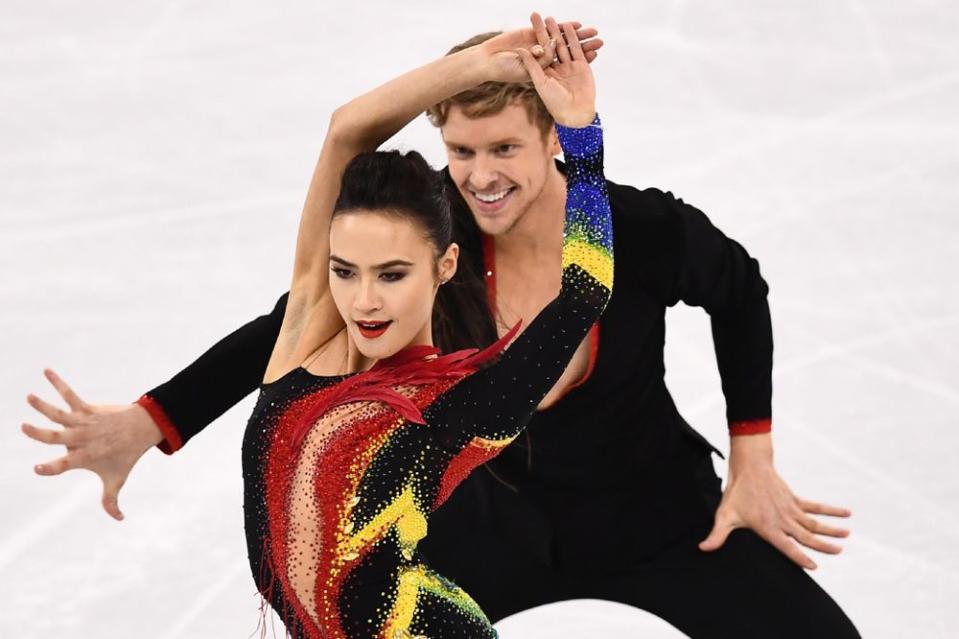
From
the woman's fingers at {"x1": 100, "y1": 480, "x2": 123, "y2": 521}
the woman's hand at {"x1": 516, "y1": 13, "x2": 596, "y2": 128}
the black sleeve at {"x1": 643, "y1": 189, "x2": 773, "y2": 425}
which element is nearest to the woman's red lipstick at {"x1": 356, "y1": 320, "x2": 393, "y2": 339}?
the woman's hand at {"x1": 516, "y1": 13, "x2": 596, "y2": 128}

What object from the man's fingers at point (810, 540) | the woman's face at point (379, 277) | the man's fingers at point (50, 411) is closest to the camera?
the woman's face at point (379, 277)

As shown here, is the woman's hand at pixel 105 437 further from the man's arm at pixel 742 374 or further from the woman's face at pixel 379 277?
the man's arm at pixel 742 374

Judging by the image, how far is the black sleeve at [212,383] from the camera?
11.1 feet

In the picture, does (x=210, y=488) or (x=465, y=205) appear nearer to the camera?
(x=465, y=205)

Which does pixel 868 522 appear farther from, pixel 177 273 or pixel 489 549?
pixel 177 273

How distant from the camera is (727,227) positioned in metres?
5.95

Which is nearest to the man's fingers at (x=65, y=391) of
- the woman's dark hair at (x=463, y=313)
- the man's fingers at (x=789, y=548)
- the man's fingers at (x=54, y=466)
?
the man's fingers at (x=54, y=466)

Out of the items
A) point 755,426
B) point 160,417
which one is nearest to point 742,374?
point 755,426

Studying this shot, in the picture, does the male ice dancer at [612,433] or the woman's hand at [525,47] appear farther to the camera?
the male ice dancer at [612,433]

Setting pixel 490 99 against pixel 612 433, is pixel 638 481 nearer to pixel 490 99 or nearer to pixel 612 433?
pixel 612 433

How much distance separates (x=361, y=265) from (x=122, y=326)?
9.89ft

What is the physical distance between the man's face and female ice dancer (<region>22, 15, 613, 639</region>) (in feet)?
2.13

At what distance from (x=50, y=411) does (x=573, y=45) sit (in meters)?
1.24

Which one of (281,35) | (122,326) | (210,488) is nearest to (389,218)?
(210,488)
